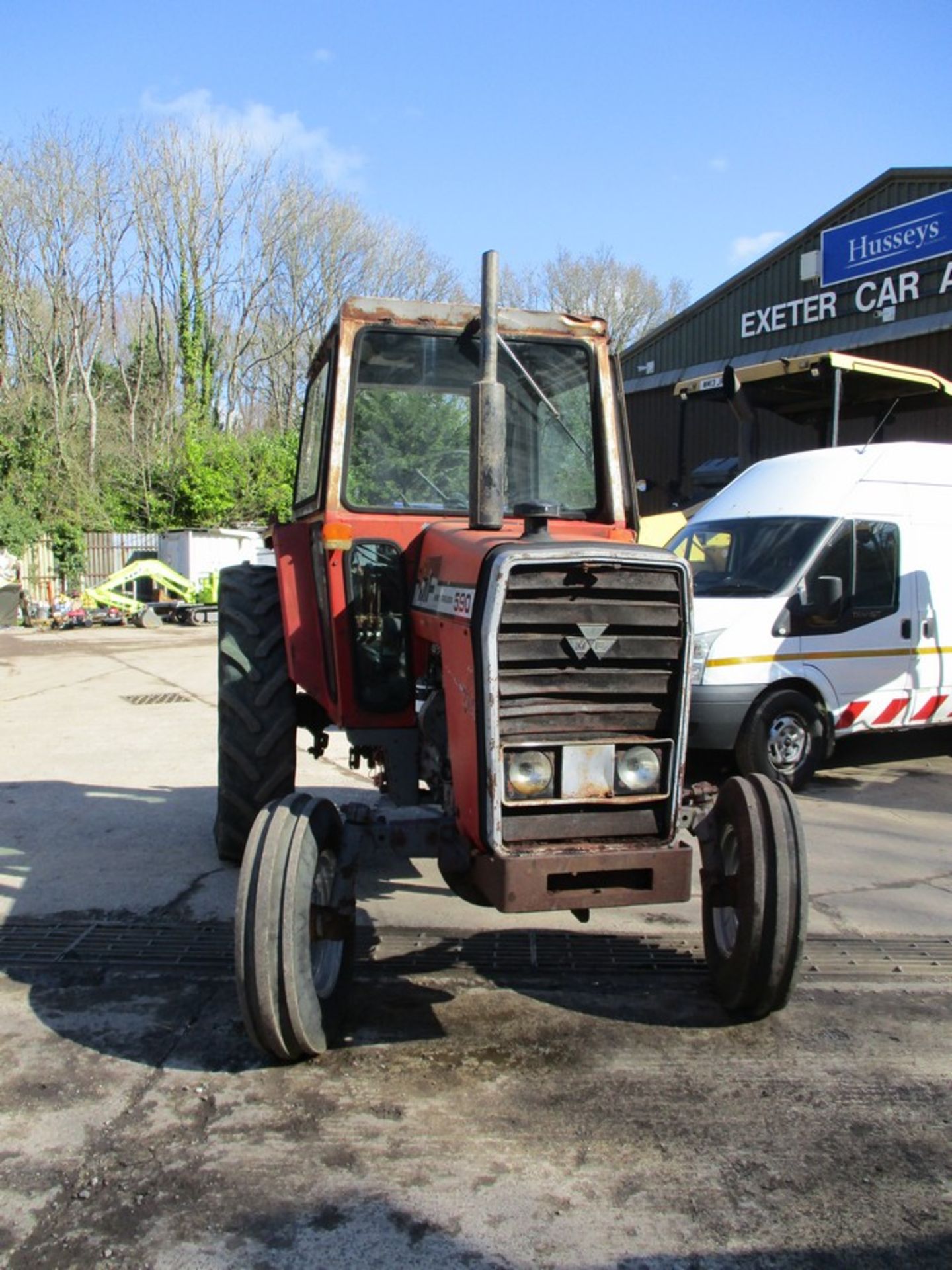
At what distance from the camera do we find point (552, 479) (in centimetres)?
443

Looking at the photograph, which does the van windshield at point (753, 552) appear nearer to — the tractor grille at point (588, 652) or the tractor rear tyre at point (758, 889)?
the tractor rear tyre at point (758, 889)

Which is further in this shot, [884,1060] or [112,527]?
[112,527]

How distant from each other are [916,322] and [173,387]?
79.2 feet

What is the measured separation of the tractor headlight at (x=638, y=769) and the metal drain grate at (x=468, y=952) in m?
1.10

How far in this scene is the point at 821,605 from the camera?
23.6ft

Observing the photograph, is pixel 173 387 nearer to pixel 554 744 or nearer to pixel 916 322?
pixel 916 322

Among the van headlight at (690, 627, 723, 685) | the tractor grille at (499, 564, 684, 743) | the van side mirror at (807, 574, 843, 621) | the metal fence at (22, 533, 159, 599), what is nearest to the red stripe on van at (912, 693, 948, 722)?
the van side mirror at (807, 574, 843, 621)

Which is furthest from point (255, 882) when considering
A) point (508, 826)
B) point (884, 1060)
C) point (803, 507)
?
point (803, 507)

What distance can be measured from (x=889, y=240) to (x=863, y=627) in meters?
10.9

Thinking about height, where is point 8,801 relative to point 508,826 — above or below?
below

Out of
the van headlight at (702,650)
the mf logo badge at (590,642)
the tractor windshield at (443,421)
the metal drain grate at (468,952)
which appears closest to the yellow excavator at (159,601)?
the van headlight at (702,650)

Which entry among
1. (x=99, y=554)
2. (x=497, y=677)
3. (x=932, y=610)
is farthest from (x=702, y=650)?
(x=99, y=554)

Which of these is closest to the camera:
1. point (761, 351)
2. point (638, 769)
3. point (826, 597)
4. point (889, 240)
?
point (638, 769)

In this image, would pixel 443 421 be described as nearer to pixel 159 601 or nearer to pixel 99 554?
pixel 159 601
